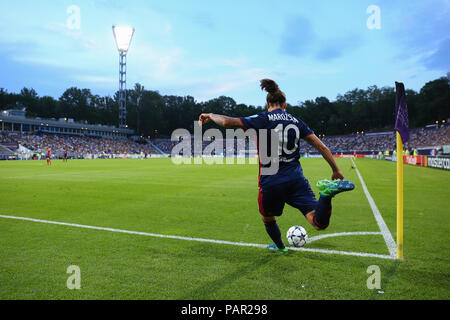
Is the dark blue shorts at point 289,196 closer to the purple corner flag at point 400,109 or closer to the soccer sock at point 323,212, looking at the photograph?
the soccer sock at point 323,212

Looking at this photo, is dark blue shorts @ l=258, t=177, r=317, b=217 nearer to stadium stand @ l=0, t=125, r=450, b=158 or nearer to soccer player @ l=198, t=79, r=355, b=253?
soccer player @ l=198, t=79, r=355, b=253

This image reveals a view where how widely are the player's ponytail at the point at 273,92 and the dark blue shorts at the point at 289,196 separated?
3.80 ft

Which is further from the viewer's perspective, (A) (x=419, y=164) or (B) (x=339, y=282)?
(A) (x=419, y=164)

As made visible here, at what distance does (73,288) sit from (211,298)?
169 centimetres

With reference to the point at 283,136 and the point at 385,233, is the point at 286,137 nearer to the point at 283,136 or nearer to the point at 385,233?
the point at 283,136

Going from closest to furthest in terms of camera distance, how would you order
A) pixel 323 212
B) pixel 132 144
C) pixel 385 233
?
pixel 323 212, pixel 385 233, pixel 132 144

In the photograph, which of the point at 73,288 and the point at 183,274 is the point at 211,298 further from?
the point at 73,288

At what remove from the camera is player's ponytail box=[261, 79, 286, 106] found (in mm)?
4336

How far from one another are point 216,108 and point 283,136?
130091 mm

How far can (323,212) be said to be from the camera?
3795mm

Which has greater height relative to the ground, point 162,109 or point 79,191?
point 162,109

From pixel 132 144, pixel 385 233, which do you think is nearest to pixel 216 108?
pixel 132 144
